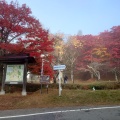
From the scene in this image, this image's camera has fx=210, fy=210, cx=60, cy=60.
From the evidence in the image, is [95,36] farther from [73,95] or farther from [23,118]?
[23,118]

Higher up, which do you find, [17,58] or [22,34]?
[22,34]

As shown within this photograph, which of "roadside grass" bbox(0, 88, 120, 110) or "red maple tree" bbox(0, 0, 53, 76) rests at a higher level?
"red maple tree" bbox(0, 0, 53, 76)

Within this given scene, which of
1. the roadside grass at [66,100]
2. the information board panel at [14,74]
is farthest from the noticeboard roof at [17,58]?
the roadside grass at [66,100]

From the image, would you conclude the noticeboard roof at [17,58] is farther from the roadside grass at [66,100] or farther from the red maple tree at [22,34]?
the roadside grass at [66,100]

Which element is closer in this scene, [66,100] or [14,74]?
[66,100]

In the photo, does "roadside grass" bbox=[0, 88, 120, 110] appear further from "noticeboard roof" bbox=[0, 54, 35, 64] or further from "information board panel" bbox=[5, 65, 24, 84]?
"noticeboard roof" bbox=[0, 54, 35, 64]

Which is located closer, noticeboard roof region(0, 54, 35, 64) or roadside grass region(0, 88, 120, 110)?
roadside grass region(0, 88, 120, 110)

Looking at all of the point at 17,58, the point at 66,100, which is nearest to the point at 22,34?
the point at 17,58

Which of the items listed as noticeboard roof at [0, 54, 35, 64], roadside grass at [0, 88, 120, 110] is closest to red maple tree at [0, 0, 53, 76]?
noticeboard roof at [0, 54, 35, 64]

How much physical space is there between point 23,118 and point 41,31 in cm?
1024

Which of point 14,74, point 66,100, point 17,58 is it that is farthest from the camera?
point 14,74

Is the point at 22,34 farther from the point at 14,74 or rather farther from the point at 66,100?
the point at 66,100

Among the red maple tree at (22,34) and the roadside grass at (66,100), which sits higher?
the red maple tree at (22,34)

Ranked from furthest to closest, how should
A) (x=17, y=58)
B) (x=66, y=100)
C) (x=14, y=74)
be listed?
(x=14, y=74), (x=17, y=58), (x=66, y=100)
